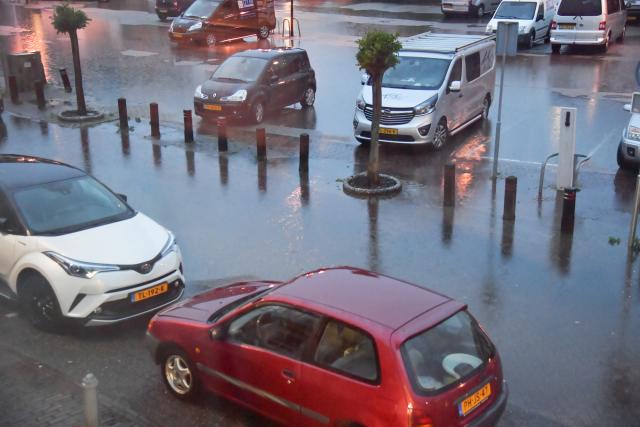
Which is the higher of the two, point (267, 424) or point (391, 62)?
point (391, 62)

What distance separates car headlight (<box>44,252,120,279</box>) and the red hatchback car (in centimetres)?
148

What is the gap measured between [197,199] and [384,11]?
30769 millimetres

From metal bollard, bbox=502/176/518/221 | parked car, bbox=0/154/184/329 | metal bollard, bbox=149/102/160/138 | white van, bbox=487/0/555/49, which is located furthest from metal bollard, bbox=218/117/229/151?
white van, bbox=487/0/555/49

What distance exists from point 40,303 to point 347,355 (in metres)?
3.98

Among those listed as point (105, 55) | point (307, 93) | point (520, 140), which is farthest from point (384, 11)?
point (520, 140)

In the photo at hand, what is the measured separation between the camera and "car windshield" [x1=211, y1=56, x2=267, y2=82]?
18.5 meters

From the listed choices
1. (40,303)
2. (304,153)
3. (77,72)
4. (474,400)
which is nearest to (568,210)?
(304,153)

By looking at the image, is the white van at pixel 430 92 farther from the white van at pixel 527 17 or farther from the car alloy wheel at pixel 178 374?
the white van at pixel 527 17

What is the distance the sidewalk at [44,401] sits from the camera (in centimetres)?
654

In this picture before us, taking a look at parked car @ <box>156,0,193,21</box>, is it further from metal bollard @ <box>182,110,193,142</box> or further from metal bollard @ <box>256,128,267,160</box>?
metal bollard @ <box>256,128,267,160</box>

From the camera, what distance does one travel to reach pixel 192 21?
98.1ft

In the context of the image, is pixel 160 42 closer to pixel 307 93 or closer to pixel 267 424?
pixel 307 93

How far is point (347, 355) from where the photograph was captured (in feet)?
18.9

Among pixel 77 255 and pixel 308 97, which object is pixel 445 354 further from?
pixel 308 97
